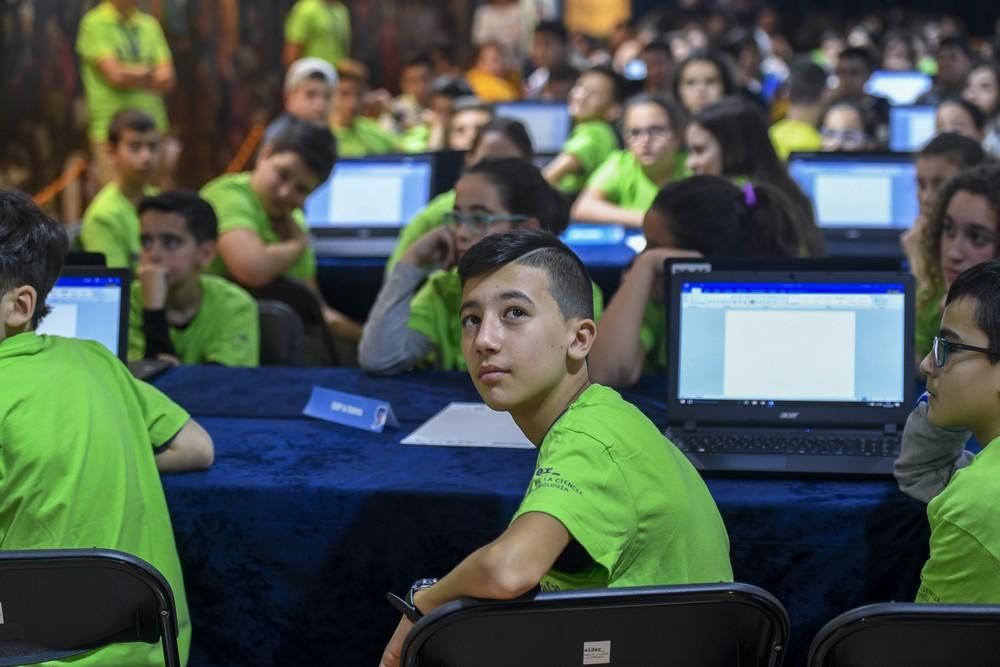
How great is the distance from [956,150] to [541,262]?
97.1 inches

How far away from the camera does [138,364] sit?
3045mm

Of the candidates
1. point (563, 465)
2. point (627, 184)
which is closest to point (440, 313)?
point (563, 465)

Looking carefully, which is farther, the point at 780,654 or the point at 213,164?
the point at 213,164

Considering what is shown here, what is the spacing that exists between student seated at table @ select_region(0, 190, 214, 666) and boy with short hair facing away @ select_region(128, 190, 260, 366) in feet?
3.91

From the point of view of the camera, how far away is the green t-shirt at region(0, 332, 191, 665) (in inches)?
72.6

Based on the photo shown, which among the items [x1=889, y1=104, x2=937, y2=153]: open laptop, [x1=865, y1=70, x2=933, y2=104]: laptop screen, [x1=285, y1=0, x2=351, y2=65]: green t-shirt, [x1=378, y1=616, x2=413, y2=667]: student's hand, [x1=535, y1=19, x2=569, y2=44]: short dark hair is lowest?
[x1=378, y1=616, x2=413, y2=667]: student's hand

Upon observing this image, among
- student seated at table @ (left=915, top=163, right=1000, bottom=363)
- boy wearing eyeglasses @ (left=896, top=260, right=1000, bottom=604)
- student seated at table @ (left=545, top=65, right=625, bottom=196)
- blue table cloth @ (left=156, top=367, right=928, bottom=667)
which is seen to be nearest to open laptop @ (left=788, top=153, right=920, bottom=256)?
student seated at table @ (left=545, top=65, right=625, bottom=196)

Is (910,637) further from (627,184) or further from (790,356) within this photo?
(627,184)

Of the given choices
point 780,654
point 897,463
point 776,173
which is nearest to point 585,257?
point 776,173

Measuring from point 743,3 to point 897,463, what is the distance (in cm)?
1735

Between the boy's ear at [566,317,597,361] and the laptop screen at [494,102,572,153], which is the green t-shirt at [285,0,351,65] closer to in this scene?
the laptop screen at [494,102,572,153]

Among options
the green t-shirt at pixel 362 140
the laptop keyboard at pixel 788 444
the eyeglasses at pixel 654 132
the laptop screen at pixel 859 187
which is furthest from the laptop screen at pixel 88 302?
the green t-shirt at pixel 362 140

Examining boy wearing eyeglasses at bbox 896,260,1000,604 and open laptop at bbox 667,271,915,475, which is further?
open laptop at bbox 667,271,915,475

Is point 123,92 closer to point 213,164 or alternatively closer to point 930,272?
point 213,164
